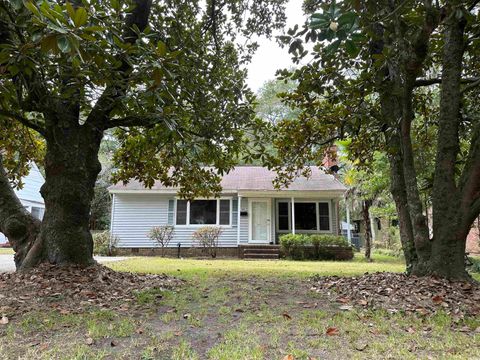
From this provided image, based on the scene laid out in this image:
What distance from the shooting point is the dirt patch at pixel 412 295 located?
4105mm

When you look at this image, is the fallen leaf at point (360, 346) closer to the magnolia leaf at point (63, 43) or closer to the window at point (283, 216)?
the magnolia leaf at point (63, 43)

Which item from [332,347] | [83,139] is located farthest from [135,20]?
[332,347]

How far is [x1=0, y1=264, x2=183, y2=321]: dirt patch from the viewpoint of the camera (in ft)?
13.7

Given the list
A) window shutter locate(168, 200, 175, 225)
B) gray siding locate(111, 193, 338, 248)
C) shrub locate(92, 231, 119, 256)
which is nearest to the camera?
shrub locate(92, 231, 119, 256)

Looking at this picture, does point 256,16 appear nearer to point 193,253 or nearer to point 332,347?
point 332,347

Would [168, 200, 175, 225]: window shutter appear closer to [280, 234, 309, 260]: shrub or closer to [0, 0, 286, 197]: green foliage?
[280, 234, 309, 260]: shrub

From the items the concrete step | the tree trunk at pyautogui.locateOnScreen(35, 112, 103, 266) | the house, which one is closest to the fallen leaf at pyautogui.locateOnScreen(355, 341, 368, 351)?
the tree trunk at pyautogui.locateOnScreen(35, 112, 103, 266)

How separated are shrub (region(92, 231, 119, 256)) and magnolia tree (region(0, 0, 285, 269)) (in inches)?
351

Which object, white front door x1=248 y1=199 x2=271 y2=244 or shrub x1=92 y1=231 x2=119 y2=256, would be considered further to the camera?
white front door x1=248 y1=199 x2=271 y2=244

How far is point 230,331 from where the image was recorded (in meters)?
3.49

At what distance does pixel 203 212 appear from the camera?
17562mm

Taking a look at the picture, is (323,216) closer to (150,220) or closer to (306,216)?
(306,216)

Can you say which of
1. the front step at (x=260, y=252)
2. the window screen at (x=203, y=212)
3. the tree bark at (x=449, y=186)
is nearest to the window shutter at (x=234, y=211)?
the window screen at (x=203, y=212)

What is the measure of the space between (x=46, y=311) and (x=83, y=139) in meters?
2.93
